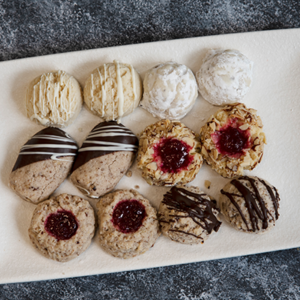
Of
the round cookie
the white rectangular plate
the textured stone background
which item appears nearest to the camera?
the round cookie

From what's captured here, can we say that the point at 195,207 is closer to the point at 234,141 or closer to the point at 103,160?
the point at 234,141

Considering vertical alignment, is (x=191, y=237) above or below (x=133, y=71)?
below

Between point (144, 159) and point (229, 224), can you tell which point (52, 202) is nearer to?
point (144, 159)

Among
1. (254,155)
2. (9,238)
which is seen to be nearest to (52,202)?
(9,238)

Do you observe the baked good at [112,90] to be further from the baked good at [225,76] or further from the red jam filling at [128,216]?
the red jam filling at [128,216]

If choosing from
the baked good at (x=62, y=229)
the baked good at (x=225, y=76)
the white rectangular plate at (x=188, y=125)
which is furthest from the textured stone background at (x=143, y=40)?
the baked good at (x=62, y=229)

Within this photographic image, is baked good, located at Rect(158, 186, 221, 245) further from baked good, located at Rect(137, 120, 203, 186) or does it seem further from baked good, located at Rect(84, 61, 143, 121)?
baked good, located at Rect(84, 61, 143, 121)

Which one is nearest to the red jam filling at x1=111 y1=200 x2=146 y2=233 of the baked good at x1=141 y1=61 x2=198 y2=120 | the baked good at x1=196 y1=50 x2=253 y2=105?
the baked good at x1=141 y1=61 x2=198 y2=120

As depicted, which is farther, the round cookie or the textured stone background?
the textured stone background
